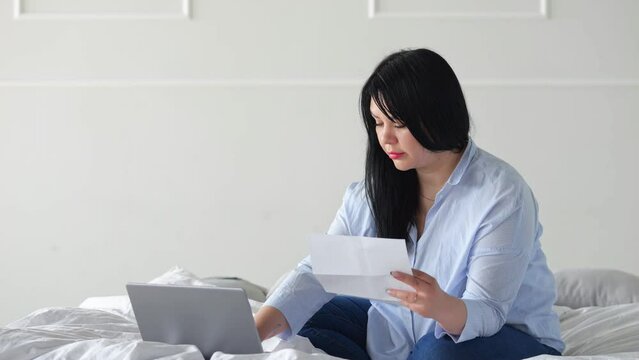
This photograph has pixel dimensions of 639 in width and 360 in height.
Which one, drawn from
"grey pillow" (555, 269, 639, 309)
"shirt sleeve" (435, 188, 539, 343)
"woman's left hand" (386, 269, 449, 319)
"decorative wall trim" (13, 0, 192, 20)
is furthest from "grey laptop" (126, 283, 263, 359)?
"decorative wall trim" (13, 0, 192, 20)

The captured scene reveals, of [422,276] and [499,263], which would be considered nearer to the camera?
[422,276]

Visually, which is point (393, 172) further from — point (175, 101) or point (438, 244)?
point (175, 101)

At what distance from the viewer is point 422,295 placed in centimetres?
173

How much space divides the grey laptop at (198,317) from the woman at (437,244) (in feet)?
0.75

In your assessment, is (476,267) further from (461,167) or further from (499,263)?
(461,167)

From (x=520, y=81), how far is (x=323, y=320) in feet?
7.02

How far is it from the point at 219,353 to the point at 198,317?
0.08 metres

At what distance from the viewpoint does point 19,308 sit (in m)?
4.08

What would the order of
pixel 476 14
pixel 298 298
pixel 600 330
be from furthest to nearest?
pixel 476 14
pixel 600 330
pixel 298 298

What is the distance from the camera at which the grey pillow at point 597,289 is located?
2.76 meters

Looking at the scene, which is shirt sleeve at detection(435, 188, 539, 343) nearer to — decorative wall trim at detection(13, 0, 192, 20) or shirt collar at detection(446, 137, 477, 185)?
shirt collar at detection(446, 137, 477, 185)

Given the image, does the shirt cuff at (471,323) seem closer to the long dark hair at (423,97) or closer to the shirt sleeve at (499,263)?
the shirt sleeve at (499,263)

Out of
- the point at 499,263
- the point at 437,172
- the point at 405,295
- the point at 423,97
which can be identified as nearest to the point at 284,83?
the point at 437,172

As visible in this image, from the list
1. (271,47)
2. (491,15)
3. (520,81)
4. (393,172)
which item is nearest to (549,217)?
(520,81)
